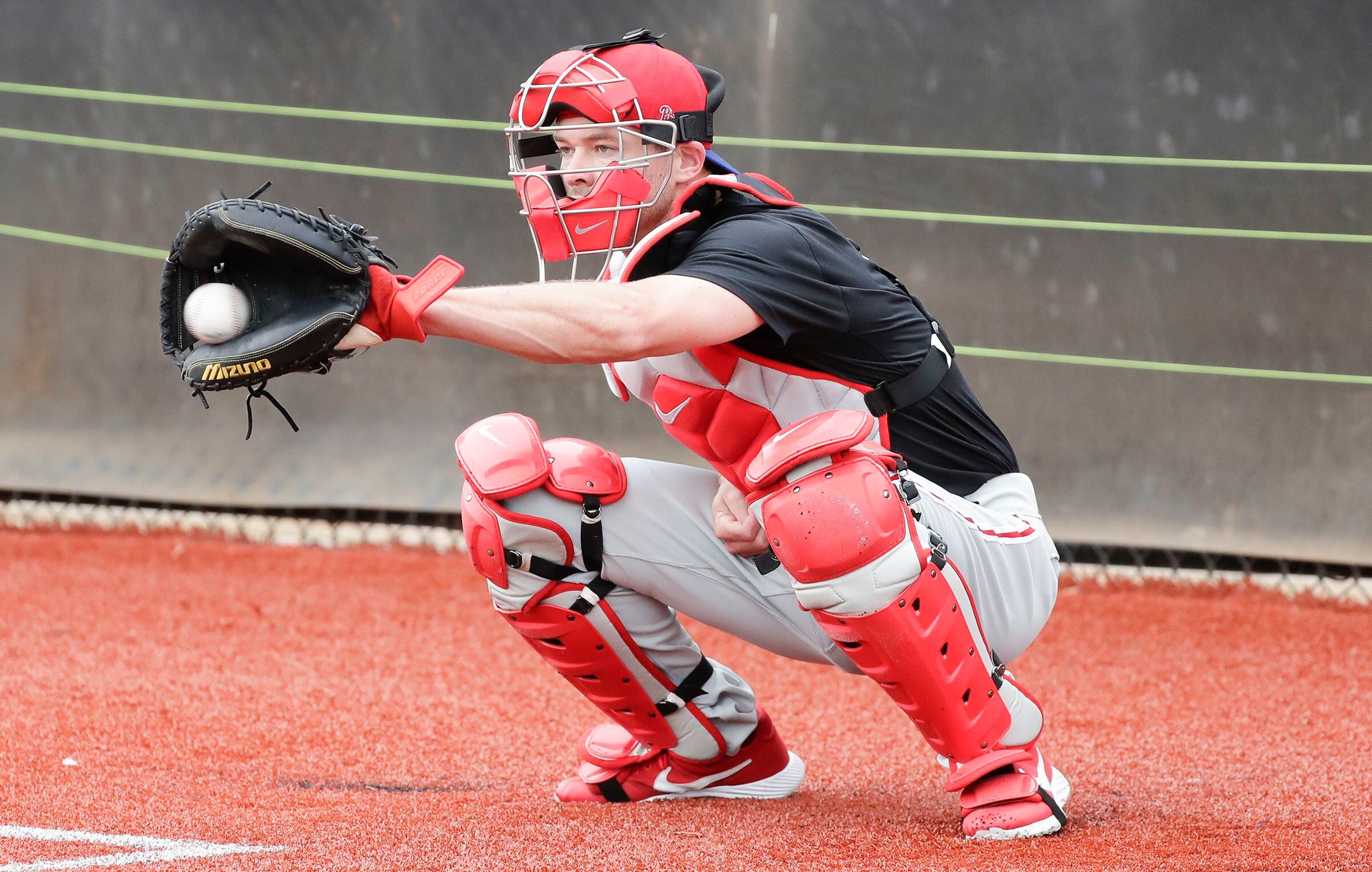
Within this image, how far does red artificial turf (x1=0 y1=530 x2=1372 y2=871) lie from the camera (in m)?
2.11

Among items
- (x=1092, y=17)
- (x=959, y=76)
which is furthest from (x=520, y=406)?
(x=1092, y=17)

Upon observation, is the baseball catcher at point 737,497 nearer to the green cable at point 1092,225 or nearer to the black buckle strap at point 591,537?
the black buckle strap at point 591,537

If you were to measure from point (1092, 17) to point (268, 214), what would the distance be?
355 cm

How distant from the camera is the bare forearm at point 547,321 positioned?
1.85 m

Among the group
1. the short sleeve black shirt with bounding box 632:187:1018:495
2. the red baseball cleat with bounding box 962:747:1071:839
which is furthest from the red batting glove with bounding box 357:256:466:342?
the red baseball cleat with bounding box 962:747:1071:839

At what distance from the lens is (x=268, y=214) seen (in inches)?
→ 71.1

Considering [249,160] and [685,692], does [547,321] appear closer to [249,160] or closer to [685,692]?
[685,692]

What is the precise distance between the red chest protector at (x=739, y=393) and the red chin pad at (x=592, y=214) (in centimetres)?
9

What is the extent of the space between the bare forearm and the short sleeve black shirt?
167mm

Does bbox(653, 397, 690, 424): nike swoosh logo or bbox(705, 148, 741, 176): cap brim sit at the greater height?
bbox(705, 148, 741, 176): cap brim

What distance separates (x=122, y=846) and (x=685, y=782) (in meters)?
0.97

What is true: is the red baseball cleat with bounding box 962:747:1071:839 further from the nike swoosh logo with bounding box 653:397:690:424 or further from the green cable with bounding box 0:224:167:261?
the green cable with bounding box 0:224:167:261

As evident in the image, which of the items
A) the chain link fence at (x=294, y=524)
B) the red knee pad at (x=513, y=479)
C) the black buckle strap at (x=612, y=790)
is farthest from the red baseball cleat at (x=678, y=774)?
the chain link fence at (x=294, y=524)

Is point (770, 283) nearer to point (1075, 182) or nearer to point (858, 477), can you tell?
point (858, 477)
